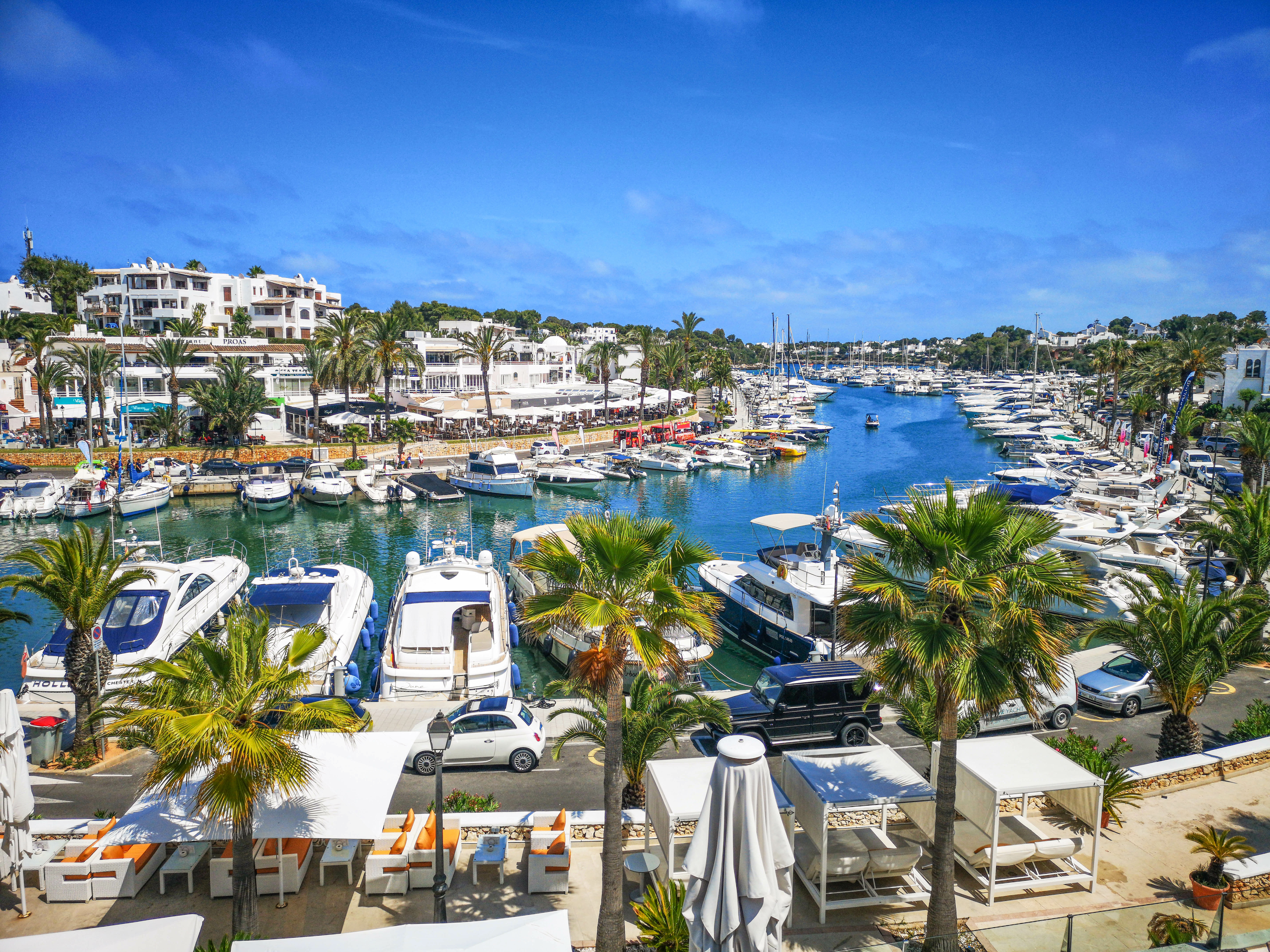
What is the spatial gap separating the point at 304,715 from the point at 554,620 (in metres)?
3.01

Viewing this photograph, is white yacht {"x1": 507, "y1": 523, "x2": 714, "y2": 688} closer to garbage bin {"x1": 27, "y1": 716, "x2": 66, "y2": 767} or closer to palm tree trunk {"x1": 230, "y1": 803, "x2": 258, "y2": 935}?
palm tree trunk {"x1": 230, "y1": 803, "x2": 258, "y2": 935}

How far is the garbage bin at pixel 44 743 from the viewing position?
15016 mm

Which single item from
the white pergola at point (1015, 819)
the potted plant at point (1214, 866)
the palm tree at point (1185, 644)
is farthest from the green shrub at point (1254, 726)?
the white pergola at point (1015, 819)

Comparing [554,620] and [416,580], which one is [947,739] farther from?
[416,580]

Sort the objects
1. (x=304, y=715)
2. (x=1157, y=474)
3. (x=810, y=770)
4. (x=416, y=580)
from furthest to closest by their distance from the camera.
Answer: (x=1157, y=474) → (x=416, y=580) → (x=810, y=770) → (x=304, y=715)

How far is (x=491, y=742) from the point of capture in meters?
14.9

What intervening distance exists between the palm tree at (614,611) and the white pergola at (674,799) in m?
1.02

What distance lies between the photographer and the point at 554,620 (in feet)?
31.6

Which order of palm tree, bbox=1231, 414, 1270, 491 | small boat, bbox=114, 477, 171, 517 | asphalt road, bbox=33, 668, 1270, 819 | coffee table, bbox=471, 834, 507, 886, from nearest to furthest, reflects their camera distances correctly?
coffee table, bbox=471, 834, 507, 886 → asphalt road, bbox=33, 668, 1270, 819 → palm tree, bbox=1231, 414, 1270, 491 → small boat, bbox=114, 477, 171, 517

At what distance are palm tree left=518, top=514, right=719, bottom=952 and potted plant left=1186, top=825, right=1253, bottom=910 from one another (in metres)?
7.16

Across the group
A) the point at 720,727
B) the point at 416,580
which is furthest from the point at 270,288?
the point at 720,727

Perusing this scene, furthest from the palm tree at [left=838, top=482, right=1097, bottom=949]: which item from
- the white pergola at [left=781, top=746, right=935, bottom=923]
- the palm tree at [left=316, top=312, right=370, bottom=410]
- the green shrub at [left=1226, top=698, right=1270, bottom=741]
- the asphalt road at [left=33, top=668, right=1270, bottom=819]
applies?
the palm tree at [left=316, top=312, right=370, bottom=410]

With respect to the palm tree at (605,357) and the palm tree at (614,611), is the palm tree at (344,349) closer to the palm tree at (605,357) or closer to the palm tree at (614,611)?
the palm tree at (605,357)

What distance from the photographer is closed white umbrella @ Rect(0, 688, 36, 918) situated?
10000 millimetres
